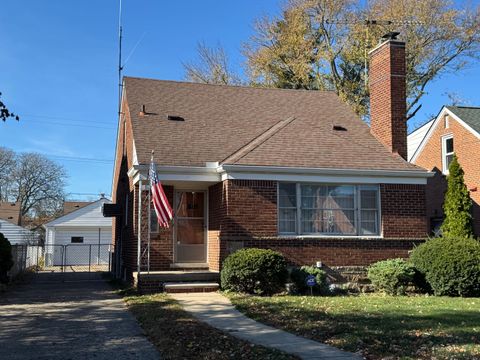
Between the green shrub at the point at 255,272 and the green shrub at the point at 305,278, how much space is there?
0.37m

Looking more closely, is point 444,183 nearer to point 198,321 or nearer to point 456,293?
point 456,293

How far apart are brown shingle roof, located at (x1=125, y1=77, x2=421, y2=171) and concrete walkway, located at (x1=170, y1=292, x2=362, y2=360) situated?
3881 mm

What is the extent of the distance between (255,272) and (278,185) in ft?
9.22

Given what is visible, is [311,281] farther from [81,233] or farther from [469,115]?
[81,233]

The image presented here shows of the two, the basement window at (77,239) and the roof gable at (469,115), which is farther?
the basement window at (77,239)

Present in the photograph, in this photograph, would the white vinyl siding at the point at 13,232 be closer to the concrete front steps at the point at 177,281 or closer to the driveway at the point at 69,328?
the driveway at the point at 69,328

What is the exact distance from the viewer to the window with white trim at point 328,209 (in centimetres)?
1475

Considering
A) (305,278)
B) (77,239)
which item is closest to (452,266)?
(305,278)

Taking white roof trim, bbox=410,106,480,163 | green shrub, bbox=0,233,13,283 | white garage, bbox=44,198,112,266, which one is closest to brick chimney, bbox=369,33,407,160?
white roof trim, bbox=410,106,480,163

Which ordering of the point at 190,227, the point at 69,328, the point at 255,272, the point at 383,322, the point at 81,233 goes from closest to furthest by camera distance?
1. the point at 383,322
2. the point at 69,328
3. the point at 255,272
4. the point at 190,227
5. the point at 81,233

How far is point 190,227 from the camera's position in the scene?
51.4ft

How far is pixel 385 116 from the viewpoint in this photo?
A: 1692cm

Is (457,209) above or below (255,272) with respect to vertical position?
above

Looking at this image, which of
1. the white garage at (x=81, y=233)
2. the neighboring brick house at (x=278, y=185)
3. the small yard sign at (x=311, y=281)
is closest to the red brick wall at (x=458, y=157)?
the neighboring brick house at (x=278, y=185)
